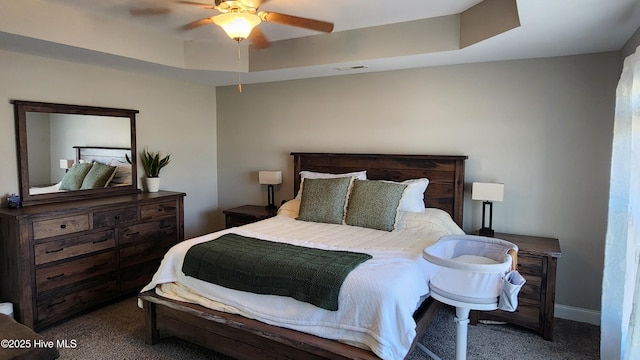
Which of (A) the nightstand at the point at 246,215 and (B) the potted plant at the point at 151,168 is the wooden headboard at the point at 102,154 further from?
(A) the nightstand at the point at 246,215

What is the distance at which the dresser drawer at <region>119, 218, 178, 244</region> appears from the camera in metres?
3.66

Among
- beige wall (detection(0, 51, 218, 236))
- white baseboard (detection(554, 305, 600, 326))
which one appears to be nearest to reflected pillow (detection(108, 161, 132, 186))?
beige wall (detection(0, 51, 218, 236))

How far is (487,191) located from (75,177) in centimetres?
378

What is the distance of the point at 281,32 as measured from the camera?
3.65 m

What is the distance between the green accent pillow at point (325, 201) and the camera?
3.61 meters

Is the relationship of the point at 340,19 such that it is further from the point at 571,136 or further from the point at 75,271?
the point at 75,271

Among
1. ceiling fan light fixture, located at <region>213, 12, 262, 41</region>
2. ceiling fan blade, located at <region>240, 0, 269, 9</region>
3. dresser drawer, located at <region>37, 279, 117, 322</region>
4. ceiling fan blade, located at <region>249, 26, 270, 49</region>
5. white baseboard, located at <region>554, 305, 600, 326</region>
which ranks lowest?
white baseboard, located at <region>554, 305, 600, 326</region>

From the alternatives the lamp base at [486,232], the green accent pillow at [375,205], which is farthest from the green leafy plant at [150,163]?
the lamp base at [486,232]

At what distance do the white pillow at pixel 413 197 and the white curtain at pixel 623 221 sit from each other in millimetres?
1522

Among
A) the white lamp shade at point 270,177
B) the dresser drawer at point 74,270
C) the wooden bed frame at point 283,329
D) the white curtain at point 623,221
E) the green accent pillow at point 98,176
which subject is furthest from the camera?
the white lamp shade at point 270,177

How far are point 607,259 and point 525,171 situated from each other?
4.32 ft

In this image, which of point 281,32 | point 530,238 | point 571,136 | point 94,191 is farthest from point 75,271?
point 571,136

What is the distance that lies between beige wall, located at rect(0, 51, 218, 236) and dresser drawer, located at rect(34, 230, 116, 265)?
0.66 m

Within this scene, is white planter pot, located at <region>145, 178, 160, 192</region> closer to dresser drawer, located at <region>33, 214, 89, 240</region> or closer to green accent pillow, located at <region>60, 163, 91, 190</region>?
green accent pillow, located at <region>60, 163, 91, 190</region>
